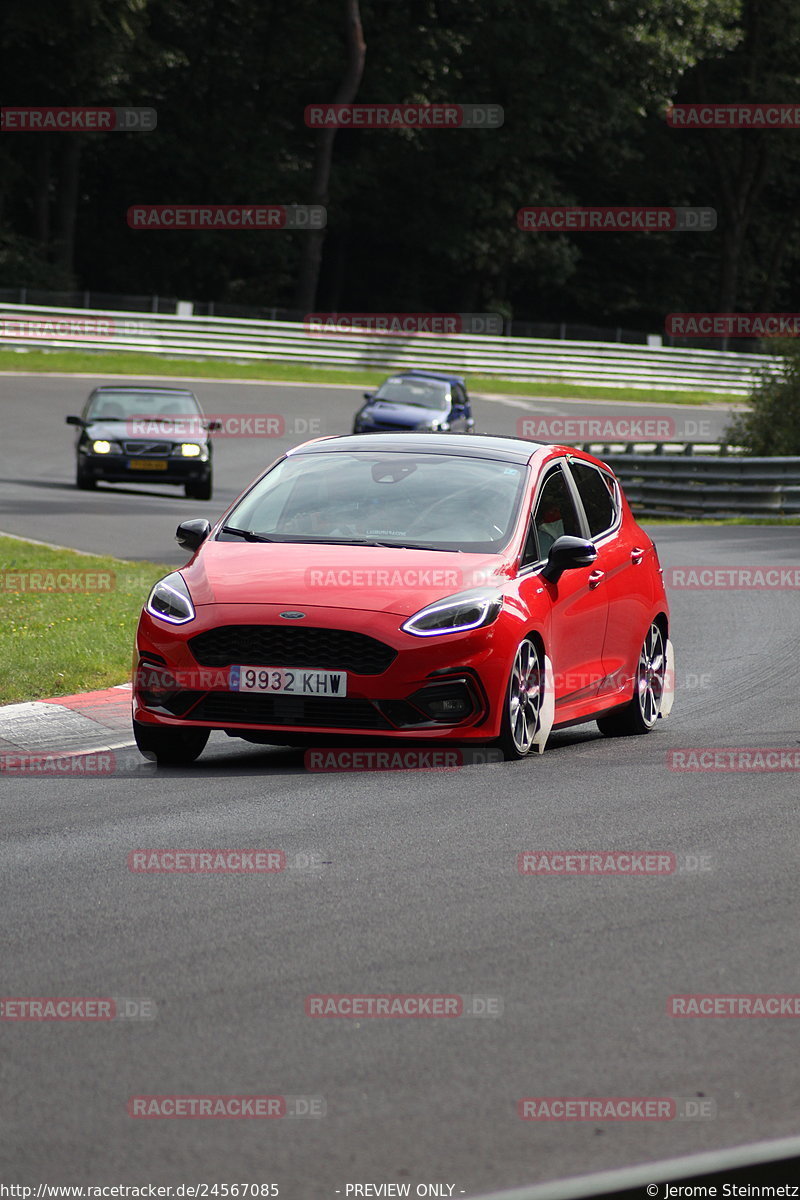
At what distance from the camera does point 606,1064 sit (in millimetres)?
4570

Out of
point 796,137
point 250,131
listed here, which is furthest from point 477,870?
point 796,137

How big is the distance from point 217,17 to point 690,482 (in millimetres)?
44566

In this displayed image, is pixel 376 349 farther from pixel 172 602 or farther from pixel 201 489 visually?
pixel 172 602

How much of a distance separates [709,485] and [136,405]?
30.0 ft

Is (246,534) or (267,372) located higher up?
(246,534)

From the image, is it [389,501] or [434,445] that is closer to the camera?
[389,501]

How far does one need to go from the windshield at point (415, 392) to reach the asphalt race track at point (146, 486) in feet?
5.21

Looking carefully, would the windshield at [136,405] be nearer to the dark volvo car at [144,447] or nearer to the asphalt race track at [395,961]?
the dark volvo car at [144,447]

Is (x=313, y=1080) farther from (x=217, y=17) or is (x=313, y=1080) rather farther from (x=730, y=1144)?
(x=217, y=17)

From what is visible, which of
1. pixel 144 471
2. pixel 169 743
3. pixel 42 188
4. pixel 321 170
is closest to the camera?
pixel 169 743

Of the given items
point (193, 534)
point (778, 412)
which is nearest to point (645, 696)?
point (193, 534)

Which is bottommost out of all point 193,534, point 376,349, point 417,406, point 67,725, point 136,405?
point 67,725

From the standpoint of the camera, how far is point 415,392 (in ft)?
124

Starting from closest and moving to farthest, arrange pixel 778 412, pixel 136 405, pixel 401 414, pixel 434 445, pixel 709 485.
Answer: pixel 434 445
pixel 136 405
pixel 709 485
pixel 778 412
pixel 401 414
